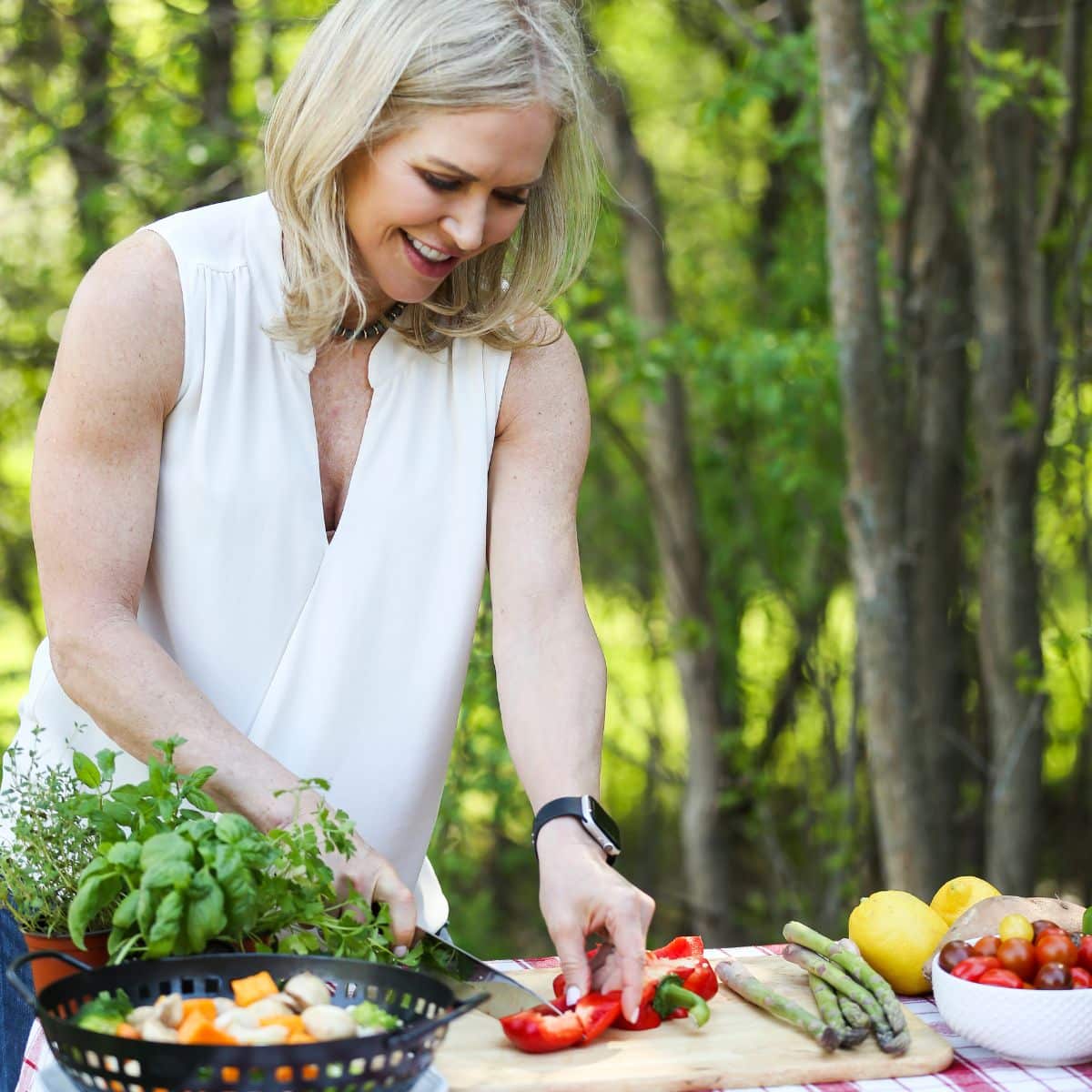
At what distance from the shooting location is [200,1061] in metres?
1.25

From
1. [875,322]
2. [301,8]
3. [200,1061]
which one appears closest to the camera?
[200,1061]

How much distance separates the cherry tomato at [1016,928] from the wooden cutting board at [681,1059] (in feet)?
0.48

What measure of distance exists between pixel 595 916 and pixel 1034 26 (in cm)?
326

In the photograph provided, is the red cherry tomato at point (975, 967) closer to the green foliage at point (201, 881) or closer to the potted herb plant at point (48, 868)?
the green foliage at point (201, 881)

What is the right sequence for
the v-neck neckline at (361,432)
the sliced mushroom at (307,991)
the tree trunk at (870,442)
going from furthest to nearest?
the tree trunk at (870,442)
the v-neck neckline at (361,432)
the sliced mushroom at (307,991)

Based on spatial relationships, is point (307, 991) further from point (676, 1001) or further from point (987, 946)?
point (987, 946)

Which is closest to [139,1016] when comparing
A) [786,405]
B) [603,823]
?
[603,823]

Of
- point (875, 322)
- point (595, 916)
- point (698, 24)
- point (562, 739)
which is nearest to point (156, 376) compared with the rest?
point (562, 739)

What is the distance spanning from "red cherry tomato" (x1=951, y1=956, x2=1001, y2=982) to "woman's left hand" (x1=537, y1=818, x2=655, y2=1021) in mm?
349

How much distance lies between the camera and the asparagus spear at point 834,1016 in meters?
1.64

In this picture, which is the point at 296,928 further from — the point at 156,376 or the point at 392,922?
the point at 156,376

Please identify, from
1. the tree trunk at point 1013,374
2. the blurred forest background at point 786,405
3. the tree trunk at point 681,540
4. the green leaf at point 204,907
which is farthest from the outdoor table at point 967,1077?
the tree trunk at point 681,540

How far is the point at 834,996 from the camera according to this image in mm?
1729

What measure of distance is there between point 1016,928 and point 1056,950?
0.08m
